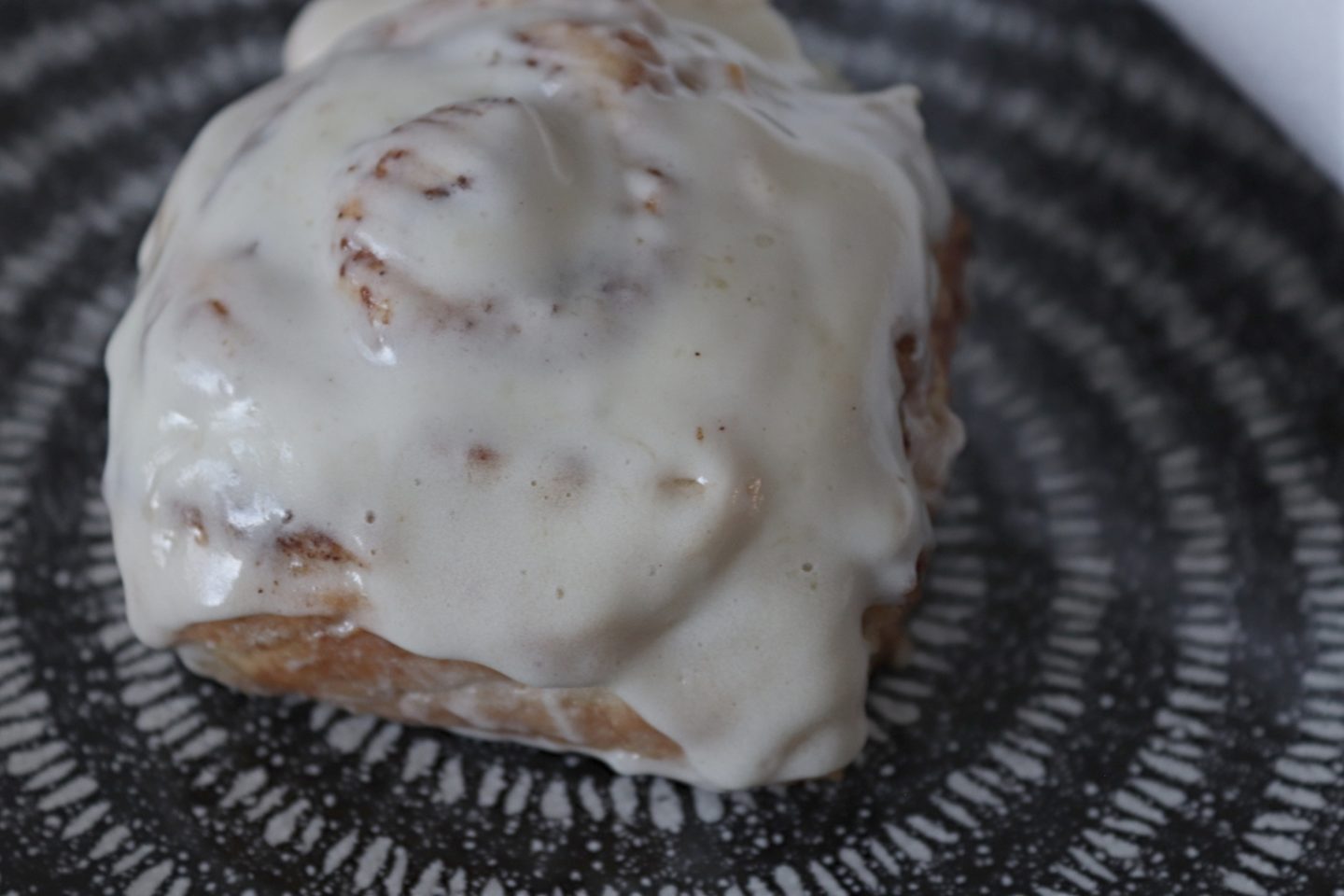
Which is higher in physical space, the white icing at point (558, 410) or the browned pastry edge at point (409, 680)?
the white icing at point (558, 410)

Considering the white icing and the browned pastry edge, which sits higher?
the white icing

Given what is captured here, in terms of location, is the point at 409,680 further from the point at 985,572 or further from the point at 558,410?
the point at 985,572

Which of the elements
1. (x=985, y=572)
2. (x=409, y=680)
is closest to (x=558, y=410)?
(x=409, y=680)

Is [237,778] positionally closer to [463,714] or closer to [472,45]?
[463,714]

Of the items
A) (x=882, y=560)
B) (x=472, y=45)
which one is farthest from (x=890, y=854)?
(x=472, y=45)
